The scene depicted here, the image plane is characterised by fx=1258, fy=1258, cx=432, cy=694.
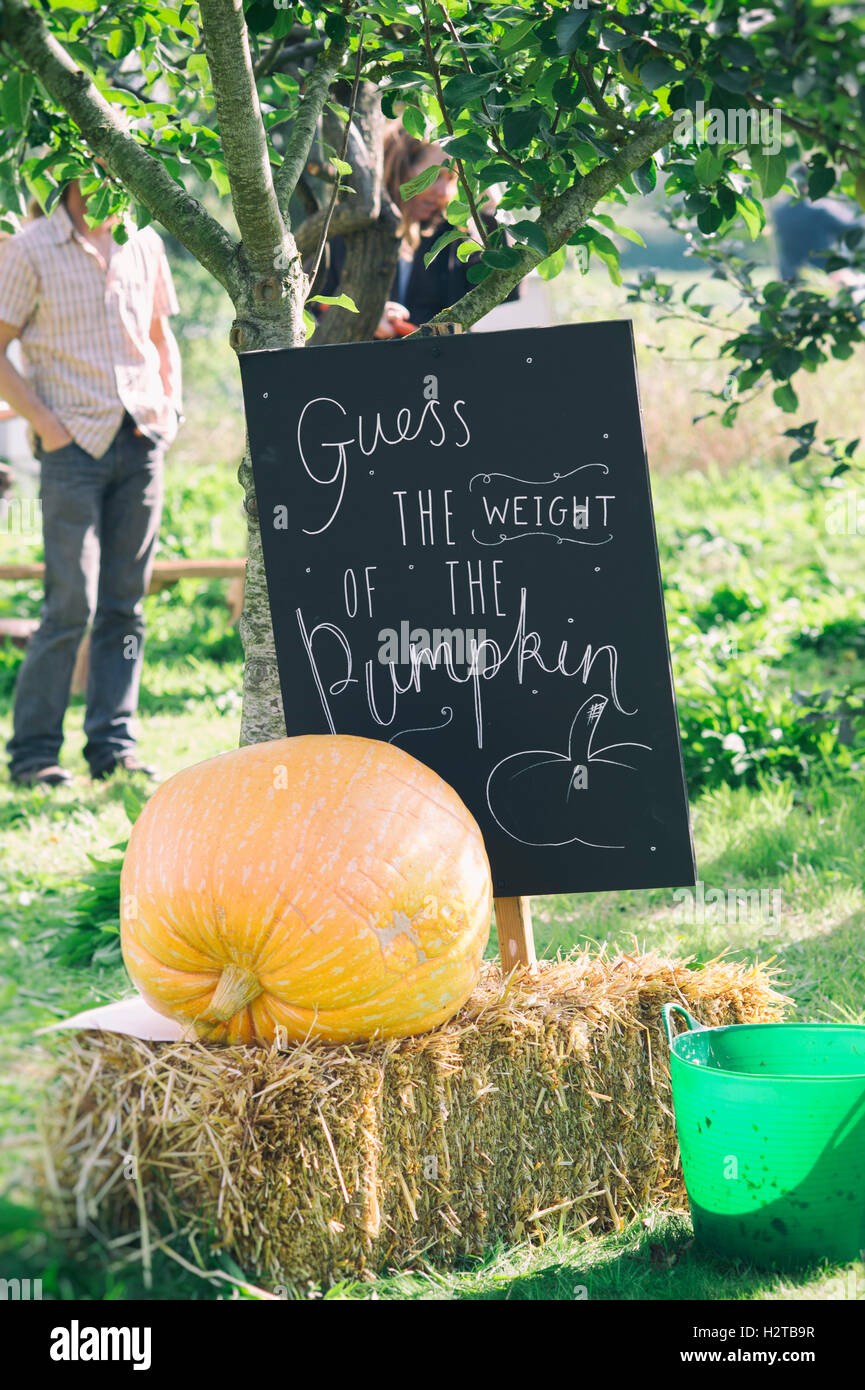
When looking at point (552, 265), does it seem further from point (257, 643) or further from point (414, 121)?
point (257, 643)

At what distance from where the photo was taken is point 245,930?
6.14 feet

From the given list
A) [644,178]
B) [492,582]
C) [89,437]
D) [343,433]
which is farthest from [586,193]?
[89,437]

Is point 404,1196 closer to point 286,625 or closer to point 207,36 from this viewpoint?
point 286,625

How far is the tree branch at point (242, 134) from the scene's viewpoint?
202 cm

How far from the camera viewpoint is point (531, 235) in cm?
211

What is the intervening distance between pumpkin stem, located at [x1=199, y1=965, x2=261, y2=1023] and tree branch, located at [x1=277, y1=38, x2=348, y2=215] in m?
1.44

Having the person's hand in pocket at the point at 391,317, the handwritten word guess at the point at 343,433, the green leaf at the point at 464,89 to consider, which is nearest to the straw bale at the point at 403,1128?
the handwritten word guess at the point at 343,433

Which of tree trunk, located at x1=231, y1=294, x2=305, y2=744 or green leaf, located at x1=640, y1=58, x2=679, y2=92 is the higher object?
green leaf, located at x1=640, y1=58, x2=679, y2=92

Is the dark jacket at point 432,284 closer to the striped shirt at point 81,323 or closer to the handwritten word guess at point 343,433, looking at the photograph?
the striped shirt at point 81,323

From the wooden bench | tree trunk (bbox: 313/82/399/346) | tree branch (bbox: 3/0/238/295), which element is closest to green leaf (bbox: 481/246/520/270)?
tree branch (bbox: 3/0/238/295)

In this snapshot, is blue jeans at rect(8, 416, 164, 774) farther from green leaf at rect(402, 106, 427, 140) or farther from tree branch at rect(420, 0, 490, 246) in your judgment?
tree branch at rect(420, 0, 490, 246)

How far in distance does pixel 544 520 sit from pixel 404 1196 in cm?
120

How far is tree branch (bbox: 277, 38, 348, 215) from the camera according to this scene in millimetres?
2404
